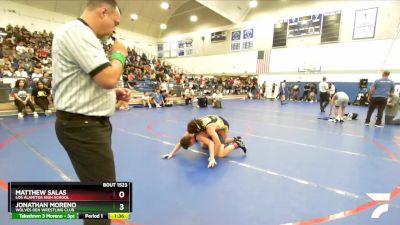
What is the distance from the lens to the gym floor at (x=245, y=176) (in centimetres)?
238

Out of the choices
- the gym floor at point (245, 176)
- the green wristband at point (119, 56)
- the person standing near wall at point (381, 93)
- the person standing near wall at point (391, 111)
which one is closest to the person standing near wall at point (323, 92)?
the person standing near wall at point (391, 111)

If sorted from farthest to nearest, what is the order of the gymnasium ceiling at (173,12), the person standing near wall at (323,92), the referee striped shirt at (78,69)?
the gymnasium ceiling at (173,12) → the person standing near wall at (323,92) → the referee striped shirt at (78,69)

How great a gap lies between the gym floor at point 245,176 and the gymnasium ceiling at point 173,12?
1616 cm

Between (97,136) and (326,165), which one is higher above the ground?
(97,136)

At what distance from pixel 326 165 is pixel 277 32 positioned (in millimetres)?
18865

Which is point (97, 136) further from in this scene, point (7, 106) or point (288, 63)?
point (288, 63)

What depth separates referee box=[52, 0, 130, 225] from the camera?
3.79ft

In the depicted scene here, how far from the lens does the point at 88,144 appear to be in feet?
4.20

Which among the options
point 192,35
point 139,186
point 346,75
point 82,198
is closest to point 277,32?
point 346,75

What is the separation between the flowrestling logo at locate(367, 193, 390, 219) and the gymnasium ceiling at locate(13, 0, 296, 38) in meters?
18.1

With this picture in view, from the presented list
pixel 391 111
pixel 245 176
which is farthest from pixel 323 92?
pixel 245 176


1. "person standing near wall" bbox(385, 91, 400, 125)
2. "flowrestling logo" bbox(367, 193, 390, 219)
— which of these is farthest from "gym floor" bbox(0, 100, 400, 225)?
"person standing near wall" bbox(385, 91, 400, 125)

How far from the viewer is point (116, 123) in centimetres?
716
